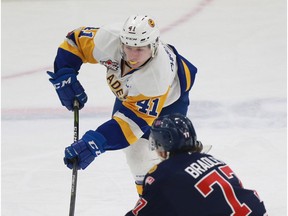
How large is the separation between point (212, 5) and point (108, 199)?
127 inches

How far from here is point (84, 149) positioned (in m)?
3.03

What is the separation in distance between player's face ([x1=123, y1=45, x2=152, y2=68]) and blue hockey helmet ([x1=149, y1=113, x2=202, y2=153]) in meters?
A: 0.78

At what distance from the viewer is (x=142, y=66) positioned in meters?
3.21

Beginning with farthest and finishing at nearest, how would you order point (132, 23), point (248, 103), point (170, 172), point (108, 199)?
point (248, 103), point (108, 199), point (132, 23), point (170, 172)

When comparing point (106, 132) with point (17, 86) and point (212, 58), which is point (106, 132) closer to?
point (17, 86)

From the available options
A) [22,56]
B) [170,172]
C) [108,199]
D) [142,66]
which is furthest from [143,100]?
[22,56]

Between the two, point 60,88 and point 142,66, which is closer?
point 142,66

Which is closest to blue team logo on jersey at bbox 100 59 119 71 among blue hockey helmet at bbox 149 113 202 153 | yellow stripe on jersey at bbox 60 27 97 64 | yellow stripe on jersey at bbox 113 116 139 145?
yellow stripe on jersey at bbox 60 27 97 64

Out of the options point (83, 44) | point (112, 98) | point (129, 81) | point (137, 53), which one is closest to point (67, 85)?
point (83, 44)

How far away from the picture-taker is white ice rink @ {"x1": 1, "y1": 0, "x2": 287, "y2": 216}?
157 inches

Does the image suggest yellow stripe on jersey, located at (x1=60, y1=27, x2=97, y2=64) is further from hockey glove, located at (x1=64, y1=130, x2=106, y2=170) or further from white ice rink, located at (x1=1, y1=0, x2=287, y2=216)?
white ice rink, located at (x1=1, y1=0, x2=287, y2=216)

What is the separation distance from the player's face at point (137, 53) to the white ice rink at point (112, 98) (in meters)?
0.95

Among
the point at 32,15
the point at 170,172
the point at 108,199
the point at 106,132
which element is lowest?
the point at 32,15

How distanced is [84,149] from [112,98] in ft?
6.85
